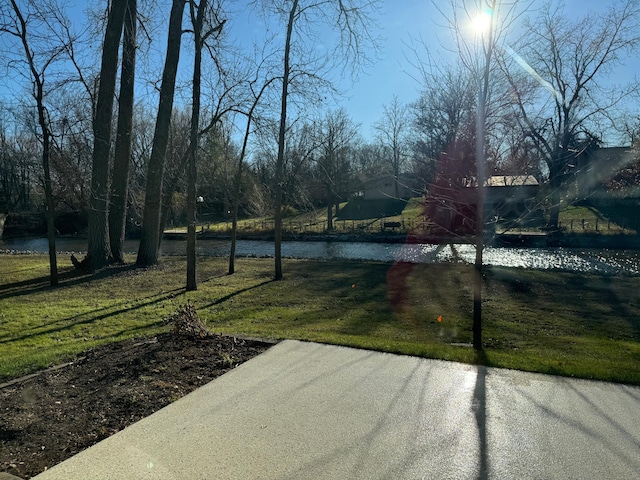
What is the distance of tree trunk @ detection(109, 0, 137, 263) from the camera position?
1441cm

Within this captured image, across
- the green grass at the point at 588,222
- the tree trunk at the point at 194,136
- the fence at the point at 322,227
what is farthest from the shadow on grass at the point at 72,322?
the fence at the point at 322,227

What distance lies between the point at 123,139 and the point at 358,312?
10.3 meters

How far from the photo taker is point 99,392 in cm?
396

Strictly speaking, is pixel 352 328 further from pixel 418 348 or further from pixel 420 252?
pixel 420 252

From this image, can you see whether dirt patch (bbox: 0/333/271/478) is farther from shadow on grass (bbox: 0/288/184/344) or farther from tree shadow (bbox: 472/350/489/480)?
tree shadow (bbox: 472/350/489/480)

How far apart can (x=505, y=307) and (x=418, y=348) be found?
17.6ft

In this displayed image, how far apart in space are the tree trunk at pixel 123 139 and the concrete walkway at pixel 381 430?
12189 millimetres

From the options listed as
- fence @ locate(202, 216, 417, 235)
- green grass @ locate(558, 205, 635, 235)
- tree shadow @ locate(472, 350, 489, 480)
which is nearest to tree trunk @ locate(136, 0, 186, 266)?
tree shadow @ locate(472, 350, 489, 480)

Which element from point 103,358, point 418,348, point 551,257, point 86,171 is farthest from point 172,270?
point 551,257

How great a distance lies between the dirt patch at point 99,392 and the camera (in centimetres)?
310

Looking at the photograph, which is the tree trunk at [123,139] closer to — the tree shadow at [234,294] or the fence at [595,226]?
the tree shadow at [234,294]

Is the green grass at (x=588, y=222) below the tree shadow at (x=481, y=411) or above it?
above

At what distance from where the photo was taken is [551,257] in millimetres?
22688

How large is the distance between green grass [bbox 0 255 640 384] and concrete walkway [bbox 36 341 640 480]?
87cm
